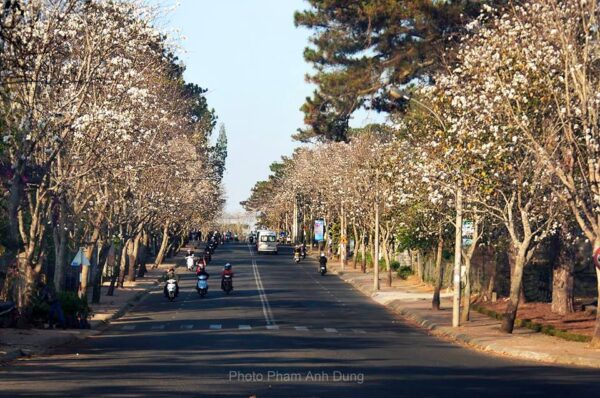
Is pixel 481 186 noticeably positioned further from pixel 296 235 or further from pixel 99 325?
pixel 296 235

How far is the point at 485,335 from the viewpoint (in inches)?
1272

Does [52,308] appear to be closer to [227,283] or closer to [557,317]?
[557,317]

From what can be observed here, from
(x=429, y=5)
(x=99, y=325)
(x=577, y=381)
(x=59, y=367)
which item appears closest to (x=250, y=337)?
(x=99, y=325)

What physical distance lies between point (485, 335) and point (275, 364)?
11.7 metres

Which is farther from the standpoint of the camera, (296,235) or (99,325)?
(296,235)

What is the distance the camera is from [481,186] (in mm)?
30703

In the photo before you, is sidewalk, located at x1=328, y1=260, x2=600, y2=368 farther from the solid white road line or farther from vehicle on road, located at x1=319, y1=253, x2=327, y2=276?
vehicle on road, located at x1=319, y1=253, x2=327, y2=276

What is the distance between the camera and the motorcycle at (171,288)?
166 ft

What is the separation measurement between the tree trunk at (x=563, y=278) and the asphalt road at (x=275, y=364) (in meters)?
5.80

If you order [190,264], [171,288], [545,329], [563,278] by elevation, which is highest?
[190,264]

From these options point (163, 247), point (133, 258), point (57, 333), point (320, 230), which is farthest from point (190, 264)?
point (57, 333)

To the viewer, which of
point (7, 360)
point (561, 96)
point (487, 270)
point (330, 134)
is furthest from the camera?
point (487, 270)

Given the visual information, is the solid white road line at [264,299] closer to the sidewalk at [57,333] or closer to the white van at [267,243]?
the sidewalk at [57,333]

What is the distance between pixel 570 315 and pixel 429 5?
12.5 metres
